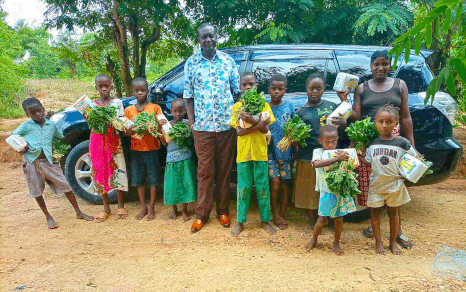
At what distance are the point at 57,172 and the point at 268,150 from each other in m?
2.54

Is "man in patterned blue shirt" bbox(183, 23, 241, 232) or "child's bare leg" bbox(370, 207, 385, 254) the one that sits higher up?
"man in patterned blue shirt" bbox(183, 23, 241, 232)

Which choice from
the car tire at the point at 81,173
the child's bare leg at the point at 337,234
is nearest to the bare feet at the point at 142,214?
the car tire at the point at 81,173

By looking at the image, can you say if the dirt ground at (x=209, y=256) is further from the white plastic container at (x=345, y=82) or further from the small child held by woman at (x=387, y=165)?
the white plastic container at (x=345, y=82)

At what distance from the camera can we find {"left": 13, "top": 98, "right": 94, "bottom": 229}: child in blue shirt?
394cm

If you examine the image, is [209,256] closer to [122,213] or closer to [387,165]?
[122,213]

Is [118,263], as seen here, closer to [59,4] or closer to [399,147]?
[399,147]

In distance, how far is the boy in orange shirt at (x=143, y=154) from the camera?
13.5 ft

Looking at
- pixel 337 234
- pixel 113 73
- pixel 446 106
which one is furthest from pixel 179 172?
pixel 113 73

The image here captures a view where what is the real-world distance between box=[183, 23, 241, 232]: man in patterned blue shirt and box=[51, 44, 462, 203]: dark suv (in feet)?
2.01

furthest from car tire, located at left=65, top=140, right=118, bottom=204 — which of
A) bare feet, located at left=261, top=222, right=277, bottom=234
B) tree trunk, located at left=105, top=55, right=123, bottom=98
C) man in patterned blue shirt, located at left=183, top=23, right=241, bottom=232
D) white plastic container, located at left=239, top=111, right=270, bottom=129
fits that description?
tree trunk, located at left=105, top=55, right=123, bottom=98

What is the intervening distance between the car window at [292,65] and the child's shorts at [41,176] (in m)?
2.68

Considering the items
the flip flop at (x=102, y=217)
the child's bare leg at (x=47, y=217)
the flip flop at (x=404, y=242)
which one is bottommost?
the flip flop at (x=404, y=242)

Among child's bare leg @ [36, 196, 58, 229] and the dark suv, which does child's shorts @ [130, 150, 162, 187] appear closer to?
the dark suv

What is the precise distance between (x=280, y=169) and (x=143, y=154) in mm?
1714
